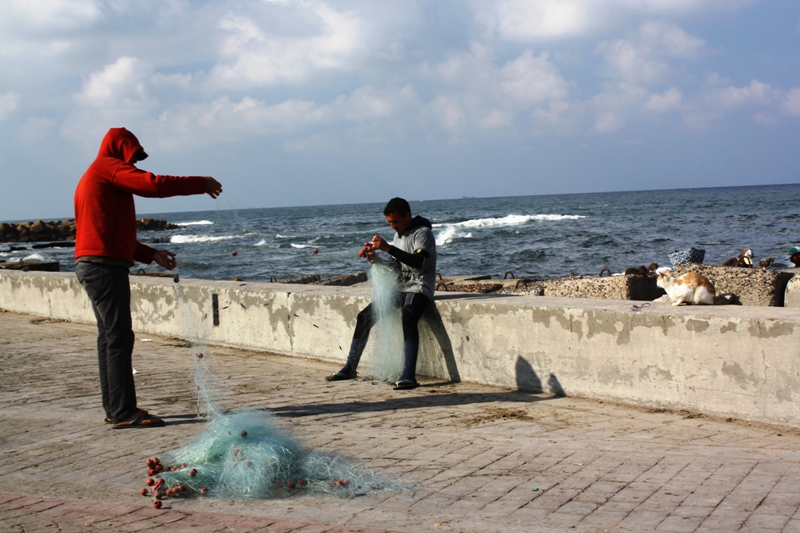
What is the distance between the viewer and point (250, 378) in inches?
282

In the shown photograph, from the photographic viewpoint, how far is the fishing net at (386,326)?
22.6ft

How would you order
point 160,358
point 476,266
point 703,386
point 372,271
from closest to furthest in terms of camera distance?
point 703,386 → point 372,271 → point 160,358 → point 476,266

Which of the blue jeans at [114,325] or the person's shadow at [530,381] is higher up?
the blue jeans at [114,325]

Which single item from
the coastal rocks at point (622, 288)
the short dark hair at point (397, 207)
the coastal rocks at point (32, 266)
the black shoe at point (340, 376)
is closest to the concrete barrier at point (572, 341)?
the black shoe at point (340, 376)

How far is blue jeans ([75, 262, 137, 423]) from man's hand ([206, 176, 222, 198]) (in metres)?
0.82

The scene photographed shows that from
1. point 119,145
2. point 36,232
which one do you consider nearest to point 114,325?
point 119,145

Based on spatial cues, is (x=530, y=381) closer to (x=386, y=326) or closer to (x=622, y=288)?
(x=386, y=326)

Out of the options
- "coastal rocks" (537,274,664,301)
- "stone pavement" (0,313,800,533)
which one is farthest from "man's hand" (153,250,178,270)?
"coastal rocks" (537,274,664,301)

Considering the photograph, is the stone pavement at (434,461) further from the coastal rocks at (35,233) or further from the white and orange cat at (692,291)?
the coastal rocks at (35,233)

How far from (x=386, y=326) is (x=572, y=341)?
5.54 feet

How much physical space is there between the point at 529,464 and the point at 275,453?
1434 millimetres

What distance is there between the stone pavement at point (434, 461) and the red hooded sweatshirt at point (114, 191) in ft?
4.19

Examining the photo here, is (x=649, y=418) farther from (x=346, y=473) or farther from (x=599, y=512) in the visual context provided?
(x=346, y=473)

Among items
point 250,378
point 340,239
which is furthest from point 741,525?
point 340,239
